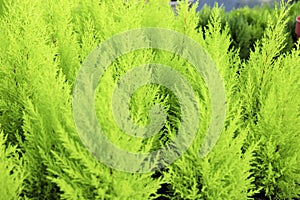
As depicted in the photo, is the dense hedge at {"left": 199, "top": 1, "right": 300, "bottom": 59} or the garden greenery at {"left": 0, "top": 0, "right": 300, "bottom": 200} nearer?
the garden greenery at {"left": 0, "top": 0, "right": 300, "bottom": 200}

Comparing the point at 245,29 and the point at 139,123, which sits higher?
the point at 245,29

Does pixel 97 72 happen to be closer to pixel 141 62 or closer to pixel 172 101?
pixel 141 62

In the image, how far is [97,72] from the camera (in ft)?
7.25

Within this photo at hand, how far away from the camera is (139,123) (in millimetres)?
1872

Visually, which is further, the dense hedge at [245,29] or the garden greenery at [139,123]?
the dense hedge at [245,29]

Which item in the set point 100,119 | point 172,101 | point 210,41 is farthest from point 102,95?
point 210,41

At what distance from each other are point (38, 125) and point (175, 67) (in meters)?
0.97

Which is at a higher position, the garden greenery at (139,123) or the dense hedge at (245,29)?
the dense hedge at (245,29)

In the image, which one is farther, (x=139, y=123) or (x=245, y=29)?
(x=245, y=29)

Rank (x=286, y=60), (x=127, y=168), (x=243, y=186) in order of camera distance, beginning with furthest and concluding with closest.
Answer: (x=286, y=60) → (x=243, y=186) → (x=127, y=168)

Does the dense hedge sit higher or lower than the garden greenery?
higher

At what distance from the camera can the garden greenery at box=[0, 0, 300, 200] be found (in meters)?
1.78

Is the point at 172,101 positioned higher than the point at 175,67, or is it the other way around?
the point at 175,67

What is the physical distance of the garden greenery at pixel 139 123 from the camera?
1.78 meters
